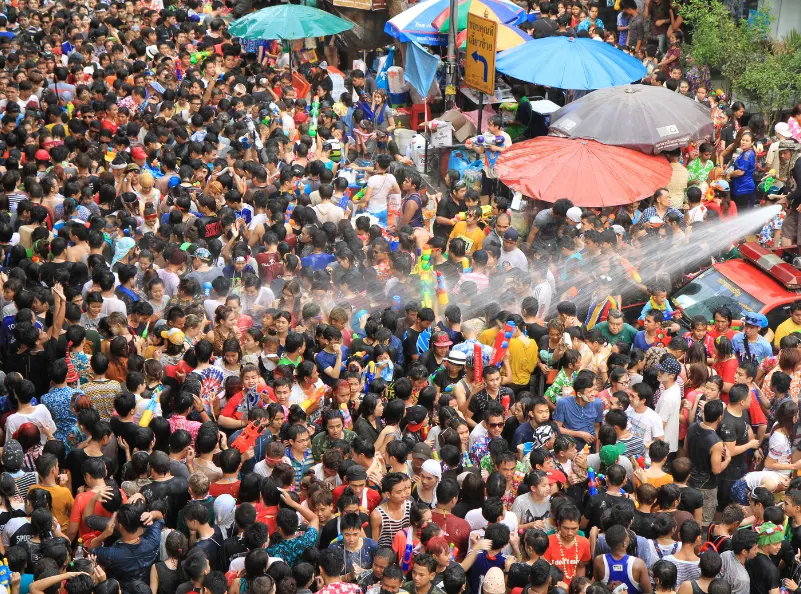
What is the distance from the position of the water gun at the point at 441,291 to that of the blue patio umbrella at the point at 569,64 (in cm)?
486

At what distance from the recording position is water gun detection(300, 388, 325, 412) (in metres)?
9.55

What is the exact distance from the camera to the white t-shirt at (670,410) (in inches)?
376

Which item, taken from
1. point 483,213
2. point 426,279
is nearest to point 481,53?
point 483,213

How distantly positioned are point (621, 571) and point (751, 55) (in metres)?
11.6

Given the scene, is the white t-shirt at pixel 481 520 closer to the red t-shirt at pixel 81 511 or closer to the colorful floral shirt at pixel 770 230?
the red t-shirt at pixel 81 511

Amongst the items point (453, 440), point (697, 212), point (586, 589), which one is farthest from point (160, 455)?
point (697, 212)

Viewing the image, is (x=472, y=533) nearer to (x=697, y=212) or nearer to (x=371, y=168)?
(x=697, y=212)

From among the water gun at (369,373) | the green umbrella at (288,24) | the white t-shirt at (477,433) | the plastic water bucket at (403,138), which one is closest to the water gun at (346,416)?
the water gun at (369,373)

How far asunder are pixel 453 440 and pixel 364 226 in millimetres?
4428

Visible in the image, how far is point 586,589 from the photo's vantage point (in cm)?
713

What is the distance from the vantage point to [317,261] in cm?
1184

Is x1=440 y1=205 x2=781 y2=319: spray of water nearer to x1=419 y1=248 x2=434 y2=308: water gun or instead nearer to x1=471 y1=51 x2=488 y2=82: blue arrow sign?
x1=419 y1=248 x2=434 y2=308: water gun

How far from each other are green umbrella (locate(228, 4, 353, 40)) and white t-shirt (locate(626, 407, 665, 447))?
438 inches

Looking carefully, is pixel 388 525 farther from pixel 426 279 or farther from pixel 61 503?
pixel 426 279
